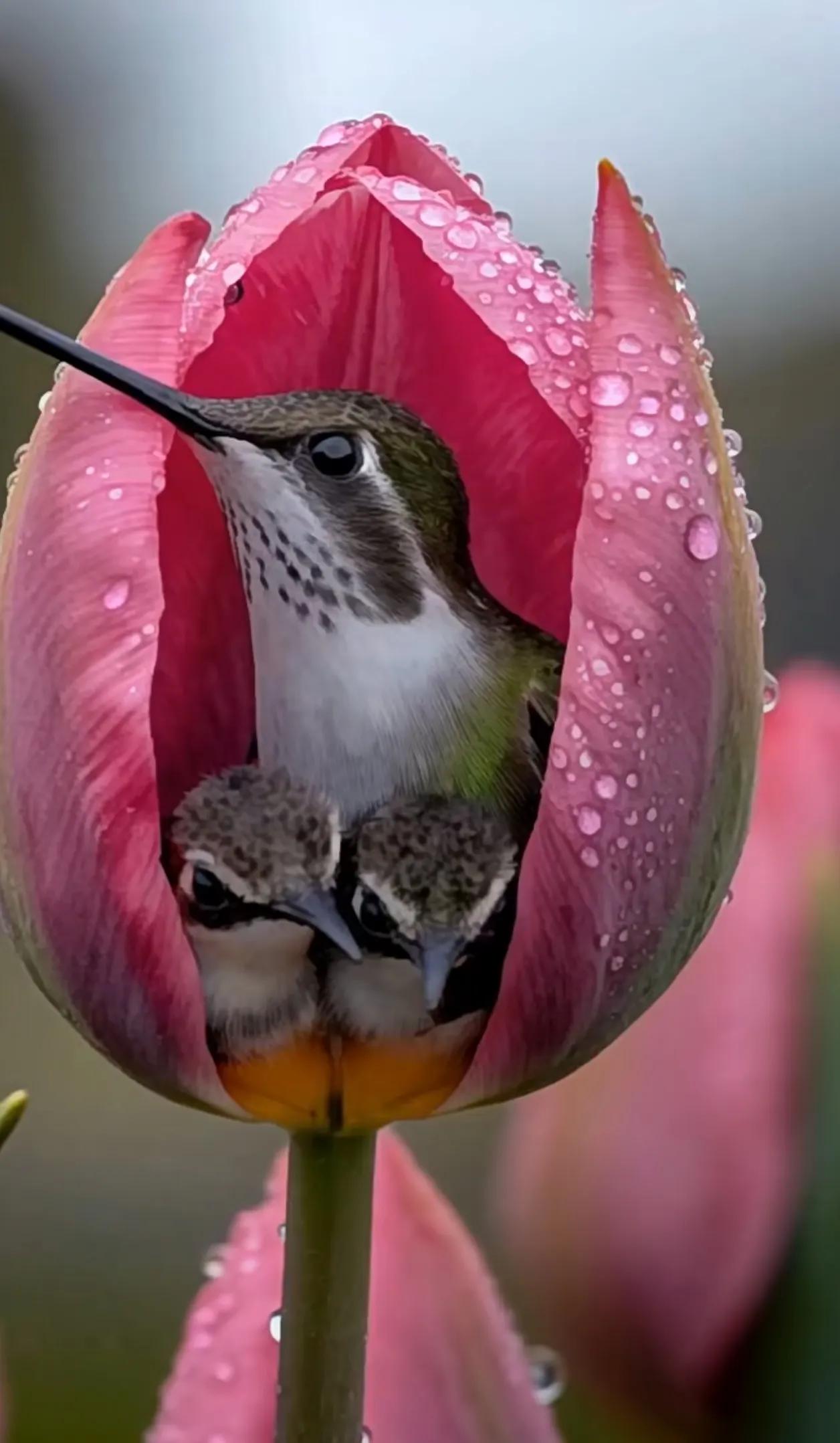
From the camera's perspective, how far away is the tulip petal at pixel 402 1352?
0.21m

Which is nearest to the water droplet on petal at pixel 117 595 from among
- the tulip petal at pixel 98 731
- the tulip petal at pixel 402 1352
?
the tulip petal at pixel 98 731

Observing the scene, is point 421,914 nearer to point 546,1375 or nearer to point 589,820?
point 589,820

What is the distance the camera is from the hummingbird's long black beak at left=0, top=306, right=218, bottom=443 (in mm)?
121

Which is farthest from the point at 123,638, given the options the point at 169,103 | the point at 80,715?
the point at 169,103

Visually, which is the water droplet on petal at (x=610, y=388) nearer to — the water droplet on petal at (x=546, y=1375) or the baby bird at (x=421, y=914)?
the baby bird at (x=421, y=914)

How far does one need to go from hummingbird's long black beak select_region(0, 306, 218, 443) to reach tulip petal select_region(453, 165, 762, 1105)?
4 centimetres

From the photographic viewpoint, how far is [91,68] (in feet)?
3.25

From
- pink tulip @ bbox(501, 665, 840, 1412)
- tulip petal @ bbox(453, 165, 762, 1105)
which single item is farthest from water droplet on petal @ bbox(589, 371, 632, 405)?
pink tulip @ bbox(501, 665, 840, 1412)

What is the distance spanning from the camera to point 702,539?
0.15 metres

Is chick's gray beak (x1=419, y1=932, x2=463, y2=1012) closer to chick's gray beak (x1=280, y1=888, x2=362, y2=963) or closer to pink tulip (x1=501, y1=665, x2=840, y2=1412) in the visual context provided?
chick's gray beak (x1=280, y1=888, x2=362, y2=963)

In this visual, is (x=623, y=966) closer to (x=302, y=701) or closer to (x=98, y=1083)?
(x=302, y=701)

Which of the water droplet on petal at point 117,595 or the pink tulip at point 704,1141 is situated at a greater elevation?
the water droplet on petal at point 117,595

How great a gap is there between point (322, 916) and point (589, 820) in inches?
1.1

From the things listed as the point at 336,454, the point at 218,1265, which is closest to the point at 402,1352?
the point at 218,1265
